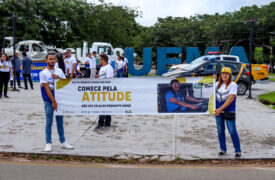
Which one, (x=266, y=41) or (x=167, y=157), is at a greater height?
(x=266, y=41)

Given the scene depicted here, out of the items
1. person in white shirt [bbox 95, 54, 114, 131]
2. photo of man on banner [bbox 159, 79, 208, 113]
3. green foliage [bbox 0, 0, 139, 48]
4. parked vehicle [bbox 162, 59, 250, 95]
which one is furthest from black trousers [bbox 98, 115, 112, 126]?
green foliage [bbox 0, 0, 139, 48]

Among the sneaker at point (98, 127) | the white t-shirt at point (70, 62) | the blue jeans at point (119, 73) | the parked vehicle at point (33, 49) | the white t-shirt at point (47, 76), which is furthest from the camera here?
the parked vehicle at point (33, 49)

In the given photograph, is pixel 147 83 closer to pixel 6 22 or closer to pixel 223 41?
pixel 6 22

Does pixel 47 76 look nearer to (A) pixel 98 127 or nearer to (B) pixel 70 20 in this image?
(A) pixel 98 127

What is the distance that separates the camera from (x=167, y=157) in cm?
627

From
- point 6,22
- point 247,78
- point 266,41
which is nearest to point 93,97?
point 247,78

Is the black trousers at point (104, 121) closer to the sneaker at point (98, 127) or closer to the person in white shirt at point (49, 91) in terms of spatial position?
the sneaker at point (98, 127)

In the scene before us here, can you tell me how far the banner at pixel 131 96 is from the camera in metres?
7.50

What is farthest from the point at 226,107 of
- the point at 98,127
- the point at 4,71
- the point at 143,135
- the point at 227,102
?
the point at 4,71

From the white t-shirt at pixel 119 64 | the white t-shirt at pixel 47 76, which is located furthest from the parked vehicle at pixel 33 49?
the white t-shirt at pixel 47 76

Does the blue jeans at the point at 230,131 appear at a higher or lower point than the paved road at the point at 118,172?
higher

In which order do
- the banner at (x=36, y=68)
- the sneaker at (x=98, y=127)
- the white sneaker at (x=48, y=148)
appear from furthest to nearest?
the banner at (x=36, y=68) → the sneaker at (x=98, y=127) → the white sneaker at (x=48, y=148)

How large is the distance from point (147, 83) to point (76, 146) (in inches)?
81.2

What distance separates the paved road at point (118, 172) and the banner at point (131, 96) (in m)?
1.92
